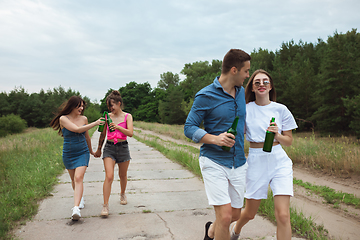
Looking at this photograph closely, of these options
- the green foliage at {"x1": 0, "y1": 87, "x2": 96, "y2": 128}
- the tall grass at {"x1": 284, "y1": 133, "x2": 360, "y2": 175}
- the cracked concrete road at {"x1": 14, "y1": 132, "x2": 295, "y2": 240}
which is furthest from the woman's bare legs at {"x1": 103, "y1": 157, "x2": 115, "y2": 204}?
the green foliage at {"x1": 0, "y1": 87, "x2": 96, "y2": 128}

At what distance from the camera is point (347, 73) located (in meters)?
26.8

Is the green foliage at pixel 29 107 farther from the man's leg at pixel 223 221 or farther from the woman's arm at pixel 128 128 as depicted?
the man's leg at pixel 223 221

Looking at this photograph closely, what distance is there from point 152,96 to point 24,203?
84149 mm

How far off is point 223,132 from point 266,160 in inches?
24.2

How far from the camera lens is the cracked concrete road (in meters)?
3.78

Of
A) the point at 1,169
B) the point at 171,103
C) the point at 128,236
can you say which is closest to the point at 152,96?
the point at 171,103

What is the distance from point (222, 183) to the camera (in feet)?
8.54

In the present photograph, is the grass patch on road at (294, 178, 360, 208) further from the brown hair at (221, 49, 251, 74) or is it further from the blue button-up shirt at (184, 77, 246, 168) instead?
the brown hair at (221, 49, 251, 74)

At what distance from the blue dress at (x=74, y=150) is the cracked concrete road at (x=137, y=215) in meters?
0.87

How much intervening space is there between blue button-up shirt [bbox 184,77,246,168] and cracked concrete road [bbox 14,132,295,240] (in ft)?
5.17

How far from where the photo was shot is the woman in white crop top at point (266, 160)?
2723mm

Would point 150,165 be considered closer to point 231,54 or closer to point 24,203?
point 24,203

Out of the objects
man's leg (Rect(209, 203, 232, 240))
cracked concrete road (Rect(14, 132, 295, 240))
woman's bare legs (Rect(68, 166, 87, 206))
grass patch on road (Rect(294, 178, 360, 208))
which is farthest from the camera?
grass patch on road (Rect(294, 178, 360, 208))

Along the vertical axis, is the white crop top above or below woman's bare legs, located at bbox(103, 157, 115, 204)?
above
